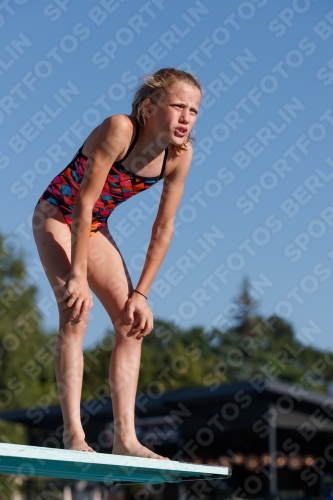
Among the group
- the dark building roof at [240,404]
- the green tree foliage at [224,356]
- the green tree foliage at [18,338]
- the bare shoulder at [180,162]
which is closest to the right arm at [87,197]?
the bare shoulder at [180,162]

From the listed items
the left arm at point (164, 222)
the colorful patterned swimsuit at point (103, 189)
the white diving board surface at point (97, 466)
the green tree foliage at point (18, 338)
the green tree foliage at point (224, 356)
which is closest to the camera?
the white diving board surface at point (97, 466)

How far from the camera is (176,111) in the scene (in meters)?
3.63

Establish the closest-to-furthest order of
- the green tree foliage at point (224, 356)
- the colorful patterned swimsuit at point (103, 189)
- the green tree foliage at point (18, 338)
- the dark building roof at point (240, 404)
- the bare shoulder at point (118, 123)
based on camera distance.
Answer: the bare shoulder at point (118, 123)
the colorful patterned swimsuit at point (103, 189)
the dark building roof at point (240, 404)
the green tree foliage at point (18, 338)
the green tree foliage at point (224, 356)

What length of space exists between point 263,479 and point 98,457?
88.7ft

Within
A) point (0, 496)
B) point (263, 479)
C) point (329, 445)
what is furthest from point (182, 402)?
point (0, 496)

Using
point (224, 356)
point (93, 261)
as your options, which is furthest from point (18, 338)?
point (224, 356)

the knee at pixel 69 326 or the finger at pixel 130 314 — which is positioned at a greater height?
the finger at pixel 130 314

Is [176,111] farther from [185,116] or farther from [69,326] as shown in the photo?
[69,326]

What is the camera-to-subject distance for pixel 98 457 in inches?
115

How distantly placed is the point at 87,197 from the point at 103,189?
30cm

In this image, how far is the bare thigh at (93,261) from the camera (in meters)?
3.88

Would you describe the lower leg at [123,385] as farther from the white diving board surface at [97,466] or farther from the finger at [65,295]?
the finger at [65,295]

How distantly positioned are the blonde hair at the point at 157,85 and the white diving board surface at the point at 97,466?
5.21 ft

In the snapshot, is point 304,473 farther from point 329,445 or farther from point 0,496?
point 0,496
